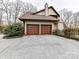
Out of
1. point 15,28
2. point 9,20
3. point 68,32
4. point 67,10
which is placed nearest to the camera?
point 68,32

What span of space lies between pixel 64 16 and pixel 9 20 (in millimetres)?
27011

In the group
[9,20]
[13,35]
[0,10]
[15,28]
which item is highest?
[0,10]

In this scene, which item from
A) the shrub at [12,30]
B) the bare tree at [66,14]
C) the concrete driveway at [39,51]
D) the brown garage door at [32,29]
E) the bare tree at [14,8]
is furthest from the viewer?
the bare tree at [66,14]

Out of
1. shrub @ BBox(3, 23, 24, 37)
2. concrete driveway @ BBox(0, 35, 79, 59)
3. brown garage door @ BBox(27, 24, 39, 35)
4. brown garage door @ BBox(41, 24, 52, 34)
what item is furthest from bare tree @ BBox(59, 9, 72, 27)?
concrete driveway @ BBox(0, 35, 79, 59)

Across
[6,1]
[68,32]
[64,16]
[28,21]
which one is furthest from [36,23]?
[64,16]

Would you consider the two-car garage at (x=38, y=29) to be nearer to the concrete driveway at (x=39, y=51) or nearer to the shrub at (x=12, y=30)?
the shrub at (x=12, y=30)

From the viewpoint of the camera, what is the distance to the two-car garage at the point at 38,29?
22.5 meters

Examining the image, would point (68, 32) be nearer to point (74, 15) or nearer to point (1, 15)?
point (1, 15)

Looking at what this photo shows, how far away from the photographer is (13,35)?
19.5m

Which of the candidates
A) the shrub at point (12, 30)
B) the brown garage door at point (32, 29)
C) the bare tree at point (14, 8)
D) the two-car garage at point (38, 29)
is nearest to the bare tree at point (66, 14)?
the bare tree at point (14, 8)

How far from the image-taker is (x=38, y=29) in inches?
906

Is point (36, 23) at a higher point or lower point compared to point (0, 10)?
lower

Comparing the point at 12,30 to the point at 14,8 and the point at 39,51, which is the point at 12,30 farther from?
the point at 14,8

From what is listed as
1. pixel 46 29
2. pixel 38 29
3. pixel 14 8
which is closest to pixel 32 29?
pixel 38 29
